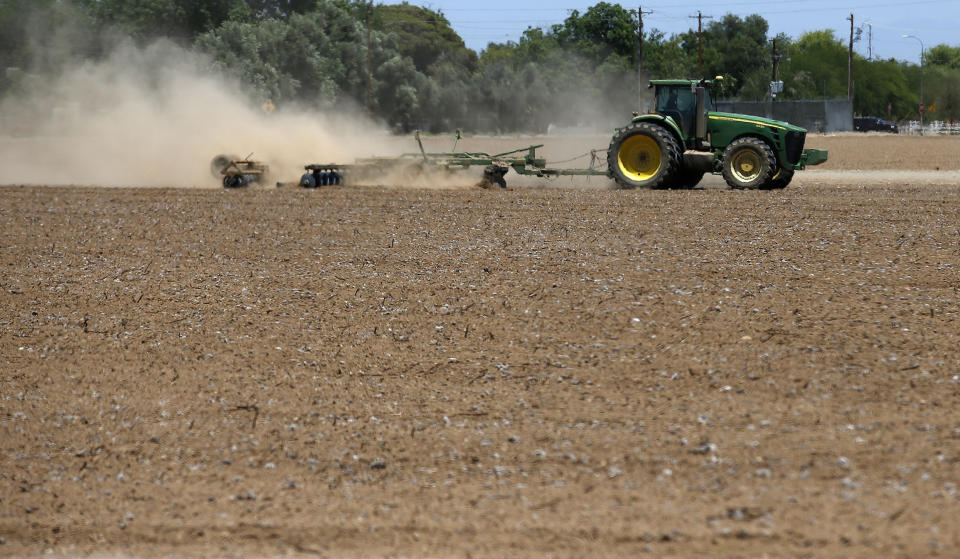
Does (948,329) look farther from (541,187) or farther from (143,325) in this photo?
(541,187)

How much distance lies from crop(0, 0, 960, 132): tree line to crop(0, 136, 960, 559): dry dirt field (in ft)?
94.6

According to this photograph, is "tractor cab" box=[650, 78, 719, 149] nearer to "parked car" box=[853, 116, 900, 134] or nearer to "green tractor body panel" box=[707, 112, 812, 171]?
"green tractor body panel" box=[707, 112, 812, 171]

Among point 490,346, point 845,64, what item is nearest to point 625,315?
point 490,346

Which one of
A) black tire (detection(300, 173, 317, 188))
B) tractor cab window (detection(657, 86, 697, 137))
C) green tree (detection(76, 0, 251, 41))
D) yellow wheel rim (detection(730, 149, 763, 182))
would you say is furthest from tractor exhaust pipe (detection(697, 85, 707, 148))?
green tree (detection(76, 0, 251, 41))

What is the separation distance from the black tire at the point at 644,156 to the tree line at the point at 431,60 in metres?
23.2

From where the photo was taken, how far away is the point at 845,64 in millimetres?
127750

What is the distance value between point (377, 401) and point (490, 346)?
150 centimetres

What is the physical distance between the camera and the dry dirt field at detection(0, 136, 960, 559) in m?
5.68

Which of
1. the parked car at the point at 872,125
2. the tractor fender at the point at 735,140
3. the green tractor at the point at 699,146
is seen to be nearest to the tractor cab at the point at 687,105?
the green tractor at the point at 699,146

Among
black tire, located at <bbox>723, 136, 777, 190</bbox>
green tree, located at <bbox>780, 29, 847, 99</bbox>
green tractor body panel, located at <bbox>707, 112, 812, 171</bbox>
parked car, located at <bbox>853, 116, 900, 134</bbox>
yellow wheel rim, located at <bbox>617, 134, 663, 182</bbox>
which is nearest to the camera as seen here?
black tire, located at <bbox>723, 136, 777, 190</bbox>

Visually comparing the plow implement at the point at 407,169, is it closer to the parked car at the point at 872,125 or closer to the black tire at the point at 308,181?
the black tire at the point at 308,181

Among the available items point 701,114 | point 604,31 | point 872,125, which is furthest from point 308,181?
point 604,31

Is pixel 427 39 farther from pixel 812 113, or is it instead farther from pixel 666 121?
pixel 666 121

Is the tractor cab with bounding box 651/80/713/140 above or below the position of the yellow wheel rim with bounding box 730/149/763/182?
above
